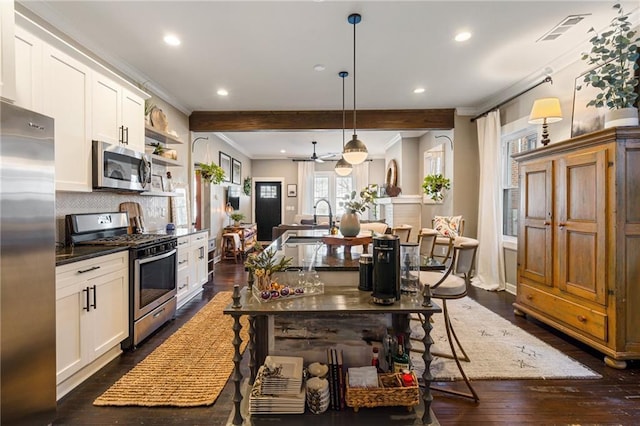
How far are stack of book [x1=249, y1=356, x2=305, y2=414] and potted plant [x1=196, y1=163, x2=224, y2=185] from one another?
4593 millimetres

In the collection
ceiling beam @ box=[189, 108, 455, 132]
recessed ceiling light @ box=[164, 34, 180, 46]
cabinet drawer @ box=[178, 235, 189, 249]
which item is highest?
recessed ceiling light @ box=[164, 34, 180, 46]

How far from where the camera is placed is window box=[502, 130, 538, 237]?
459 cm

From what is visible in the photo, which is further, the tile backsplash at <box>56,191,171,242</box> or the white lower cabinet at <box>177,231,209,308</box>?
the white lower cabinet at <box>177,231,209,308</box>

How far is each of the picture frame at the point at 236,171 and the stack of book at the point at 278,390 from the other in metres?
6.84

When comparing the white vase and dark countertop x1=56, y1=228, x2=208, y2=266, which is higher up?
the white vase

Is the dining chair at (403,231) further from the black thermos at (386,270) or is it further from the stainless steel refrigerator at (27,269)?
the stainless steel refrigerator at (27,269)

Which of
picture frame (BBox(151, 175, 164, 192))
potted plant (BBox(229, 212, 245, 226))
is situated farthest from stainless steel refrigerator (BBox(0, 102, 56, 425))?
potted plant (BBox(229, 212, 245, 226))

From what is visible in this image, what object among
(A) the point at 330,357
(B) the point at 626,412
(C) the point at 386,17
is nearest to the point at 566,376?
(B) the point at 626,412

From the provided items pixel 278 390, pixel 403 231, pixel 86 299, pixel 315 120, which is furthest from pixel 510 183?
pixel 86 299

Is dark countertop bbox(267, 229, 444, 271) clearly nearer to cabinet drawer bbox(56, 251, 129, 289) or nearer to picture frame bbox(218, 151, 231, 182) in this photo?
cabinet drawer bbox(56, 251, 129, 289)

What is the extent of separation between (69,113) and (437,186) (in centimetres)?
525

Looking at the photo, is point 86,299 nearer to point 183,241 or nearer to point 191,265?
point 183,241

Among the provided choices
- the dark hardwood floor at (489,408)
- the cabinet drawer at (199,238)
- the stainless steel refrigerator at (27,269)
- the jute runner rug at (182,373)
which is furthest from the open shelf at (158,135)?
the dark hardwood floor at (489,408)

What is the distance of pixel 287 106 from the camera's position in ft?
16.9
